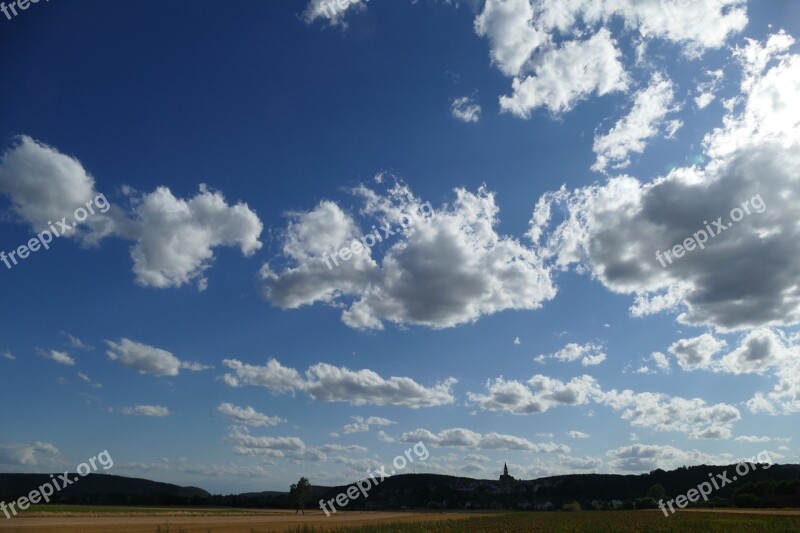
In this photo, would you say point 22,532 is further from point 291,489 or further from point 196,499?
point 196,499

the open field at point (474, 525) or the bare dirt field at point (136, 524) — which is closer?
the open field at point (474, 525)

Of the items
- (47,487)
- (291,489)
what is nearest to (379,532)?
(47,487)

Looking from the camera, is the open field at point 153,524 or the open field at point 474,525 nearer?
the open field at point 474,525

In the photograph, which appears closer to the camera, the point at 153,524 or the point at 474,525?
the point at 474,525

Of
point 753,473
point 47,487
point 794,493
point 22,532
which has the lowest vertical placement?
point 22,532

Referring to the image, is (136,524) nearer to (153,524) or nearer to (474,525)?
(153,524)

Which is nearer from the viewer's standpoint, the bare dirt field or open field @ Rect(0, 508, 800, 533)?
open field @ Rect(0, 508, 800, 533)

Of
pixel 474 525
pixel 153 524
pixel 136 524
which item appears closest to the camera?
pixel 474 525

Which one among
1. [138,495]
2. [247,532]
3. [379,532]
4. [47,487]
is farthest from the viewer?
[138,495]

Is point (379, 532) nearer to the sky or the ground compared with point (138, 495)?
nearer to the ground

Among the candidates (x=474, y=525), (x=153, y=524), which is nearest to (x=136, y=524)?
(x=153, y=524)

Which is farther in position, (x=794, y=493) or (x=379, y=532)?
(x=794, y=493)

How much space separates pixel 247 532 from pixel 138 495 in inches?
5844

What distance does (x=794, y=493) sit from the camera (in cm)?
12681
